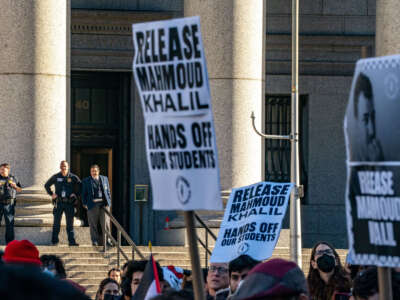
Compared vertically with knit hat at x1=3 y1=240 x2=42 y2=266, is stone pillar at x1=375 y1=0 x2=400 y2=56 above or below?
above

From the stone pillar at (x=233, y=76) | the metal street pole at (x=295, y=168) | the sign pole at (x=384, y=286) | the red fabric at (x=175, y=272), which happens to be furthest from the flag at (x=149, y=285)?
the metal street pole at (x=295, y=168)

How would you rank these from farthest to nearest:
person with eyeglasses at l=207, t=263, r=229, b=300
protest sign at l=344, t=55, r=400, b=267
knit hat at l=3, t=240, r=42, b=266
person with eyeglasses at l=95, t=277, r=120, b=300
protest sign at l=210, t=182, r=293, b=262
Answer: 1. person with eyeglasses at l=95, t=277, r=120, b=300
2. protest sign at l=210, t=182, r=293, b=262
3. person with eyeglasses at l=207, t=263, r=229, b=300
4. knit hat at l=3, t=240, r=42, b=266
5. protest sign at l=344, t=55, r=400, b=267

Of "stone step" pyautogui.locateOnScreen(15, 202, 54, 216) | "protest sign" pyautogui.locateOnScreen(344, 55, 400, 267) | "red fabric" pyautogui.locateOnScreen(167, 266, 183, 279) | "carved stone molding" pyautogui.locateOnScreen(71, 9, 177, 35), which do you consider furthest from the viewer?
"carved stone molding" pyautogui.locateOnScreen(71, 9, 177, 35)

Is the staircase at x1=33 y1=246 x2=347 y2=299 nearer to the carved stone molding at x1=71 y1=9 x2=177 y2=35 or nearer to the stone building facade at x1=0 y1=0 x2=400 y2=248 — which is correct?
the stone building facade at x1=0 y1=0 x2=400 y2=248

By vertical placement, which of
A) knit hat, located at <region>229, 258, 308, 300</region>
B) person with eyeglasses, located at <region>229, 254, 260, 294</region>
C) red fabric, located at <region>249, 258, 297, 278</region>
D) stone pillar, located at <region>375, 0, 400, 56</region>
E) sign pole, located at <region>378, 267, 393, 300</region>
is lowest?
person with eyeglasses, located at <region>229, 254, 260, 294</region>

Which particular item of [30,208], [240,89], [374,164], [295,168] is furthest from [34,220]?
[374,164]

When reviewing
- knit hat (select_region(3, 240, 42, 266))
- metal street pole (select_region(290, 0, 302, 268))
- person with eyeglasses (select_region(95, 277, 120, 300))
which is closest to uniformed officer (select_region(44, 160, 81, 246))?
metal street pole (select_region(290, 0, 302, 268))

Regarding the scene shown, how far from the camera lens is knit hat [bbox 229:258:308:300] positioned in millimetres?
3943

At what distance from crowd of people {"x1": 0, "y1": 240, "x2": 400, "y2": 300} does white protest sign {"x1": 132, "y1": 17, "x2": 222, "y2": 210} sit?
1.69 feet

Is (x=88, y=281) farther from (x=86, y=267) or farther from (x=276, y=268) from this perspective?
(x=276, y=268)

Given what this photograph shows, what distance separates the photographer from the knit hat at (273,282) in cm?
394

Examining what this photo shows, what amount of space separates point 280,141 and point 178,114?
2494 cm

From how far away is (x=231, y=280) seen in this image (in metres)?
8.04

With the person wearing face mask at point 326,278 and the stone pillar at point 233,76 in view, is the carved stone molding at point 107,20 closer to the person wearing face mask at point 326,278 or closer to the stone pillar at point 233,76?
the stone pillar at point 233,76
